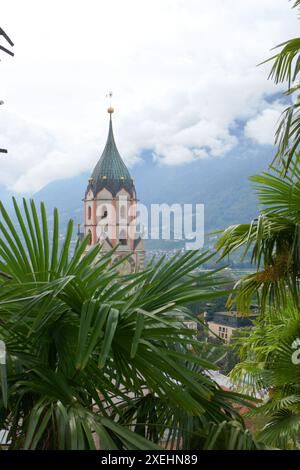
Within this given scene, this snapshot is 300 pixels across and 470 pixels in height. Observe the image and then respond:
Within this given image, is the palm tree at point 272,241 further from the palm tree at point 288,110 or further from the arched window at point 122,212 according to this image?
the arched window at point 122,212

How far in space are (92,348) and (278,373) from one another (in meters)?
1.55

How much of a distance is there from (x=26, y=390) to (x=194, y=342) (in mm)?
375

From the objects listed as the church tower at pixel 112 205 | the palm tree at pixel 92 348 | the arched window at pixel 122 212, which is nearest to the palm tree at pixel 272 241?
the palm tree at pixel 92 348

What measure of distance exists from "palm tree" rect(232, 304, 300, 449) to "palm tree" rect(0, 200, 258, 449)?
844mm

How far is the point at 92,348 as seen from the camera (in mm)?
1001

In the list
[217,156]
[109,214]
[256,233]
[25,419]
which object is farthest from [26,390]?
[217,156]

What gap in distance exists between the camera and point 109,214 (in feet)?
78.9

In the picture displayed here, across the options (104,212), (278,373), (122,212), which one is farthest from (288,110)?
(122,212)

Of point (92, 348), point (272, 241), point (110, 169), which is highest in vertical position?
point (110, 169)

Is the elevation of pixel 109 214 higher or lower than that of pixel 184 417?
higher

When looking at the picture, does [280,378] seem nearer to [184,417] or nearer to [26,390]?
[184,417]

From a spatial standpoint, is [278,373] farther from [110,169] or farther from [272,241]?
[110,169]

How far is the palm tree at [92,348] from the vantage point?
1.01 m

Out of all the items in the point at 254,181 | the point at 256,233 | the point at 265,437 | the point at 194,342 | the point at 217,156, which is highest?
the point at 217,156
